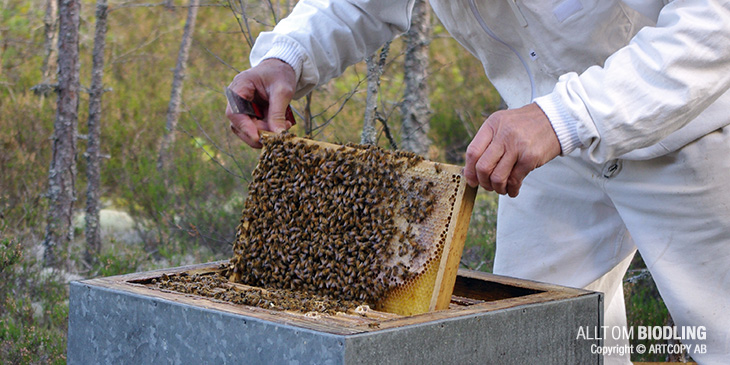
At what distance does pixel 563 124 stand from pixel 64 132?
13.9 feet

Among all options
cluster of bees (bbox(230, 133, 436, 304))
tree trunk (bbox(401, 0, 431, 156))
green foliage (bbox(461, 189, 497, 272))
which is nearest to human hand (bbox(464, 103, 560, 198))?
cluster of bees (bbox(230, 133, 436, 304))

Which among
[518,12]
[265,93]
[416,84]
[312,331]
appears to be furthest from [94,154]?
[312,331]

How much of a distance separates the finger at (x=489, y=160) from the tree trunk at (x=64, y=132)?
158 inches

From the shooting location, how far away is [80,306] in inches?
71.0

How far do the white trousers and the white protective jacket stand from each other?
0.38 ft

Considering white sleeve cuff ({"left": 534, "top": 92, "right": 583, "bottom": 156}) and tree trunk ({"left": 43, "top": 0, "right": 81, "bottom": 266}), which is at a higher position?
tree trunk ({"left": 43, "top": 0, "right": 81, "bottom": 266})

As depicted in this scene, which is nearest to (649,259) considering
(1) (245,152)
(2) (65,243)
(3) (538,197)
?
(3) (538,197)

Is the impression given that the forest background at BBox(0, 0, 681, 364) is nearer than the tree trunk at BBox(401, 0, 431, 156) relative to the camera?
Yes

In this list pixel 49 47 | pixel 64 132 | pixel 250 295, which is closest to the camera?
pixel 250 295

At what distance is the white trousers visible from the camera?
2.00m

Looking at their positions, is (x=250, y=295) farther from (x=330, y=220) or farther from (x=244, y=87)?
(x=244, y=87)

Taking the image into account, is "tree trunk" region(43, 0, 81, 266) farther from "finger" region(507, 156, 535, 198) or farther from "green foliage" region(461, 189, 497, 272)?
"finger" region(507, 156, 535, 198)

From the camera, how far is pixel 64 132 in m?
5.00

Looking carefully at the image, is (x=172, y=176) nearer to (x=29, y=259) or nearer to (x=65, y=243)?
(x=65, y=243)
